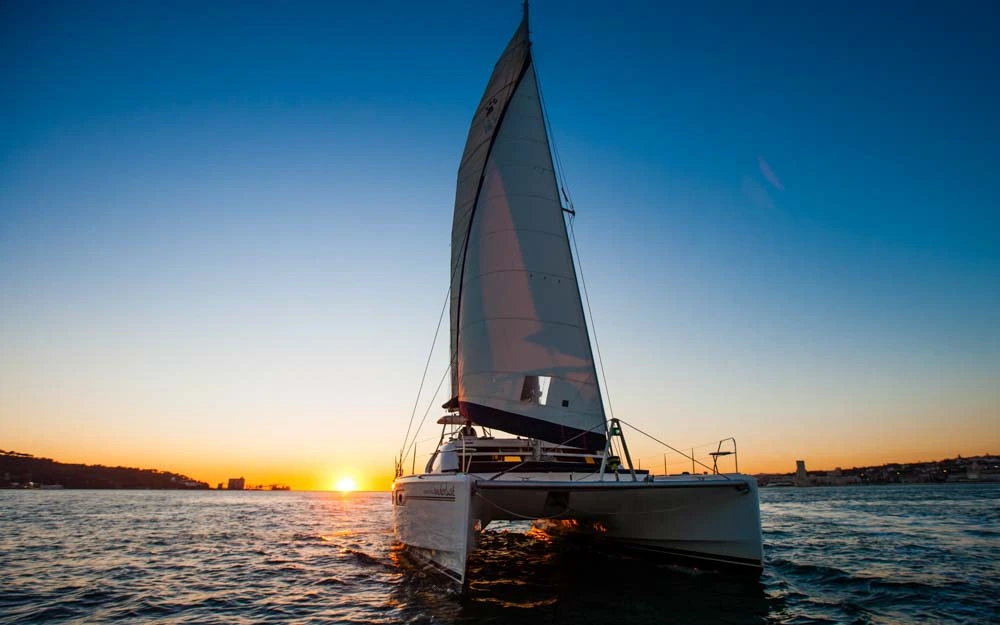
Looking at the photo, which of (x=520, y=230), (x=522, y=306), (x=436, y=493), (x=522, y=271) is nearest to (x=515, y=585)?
(x=436, y=493)

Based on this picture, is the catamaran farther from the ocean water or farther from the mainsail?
the ocean water

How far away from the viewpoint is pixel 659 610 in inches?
284

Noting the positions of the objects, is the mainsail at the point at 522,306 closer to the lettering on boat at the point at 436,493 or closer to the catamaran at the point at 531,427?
the catamaran at the point at 531,427

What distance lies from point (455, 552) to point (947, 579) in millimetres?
8146

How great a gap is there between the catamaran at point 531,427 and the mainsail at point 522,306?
3 centimetres

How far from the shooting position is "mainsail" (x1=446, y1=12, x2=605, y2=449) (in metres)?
10.2

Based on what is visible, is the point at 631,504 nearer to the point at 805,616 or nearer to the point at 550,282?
the point at 805,616

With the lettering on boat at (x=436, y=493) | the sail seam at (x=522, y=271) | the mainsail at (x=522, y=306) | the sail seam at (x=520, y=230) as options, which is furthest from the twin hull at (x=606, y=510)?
the sail seam at (x=520, y=230)

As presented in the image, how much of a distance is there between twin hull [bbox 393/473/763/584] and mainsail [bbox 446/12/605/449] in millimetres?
1235

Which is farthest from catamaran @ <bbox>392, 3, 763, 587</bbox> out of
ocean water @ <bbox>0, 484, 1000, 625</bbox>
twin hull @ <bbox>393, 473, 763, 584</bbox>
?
ocean water @ <bbox>0, 484, 1000, 625</bbox>

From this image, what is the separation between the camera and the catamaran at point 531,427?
821 cm

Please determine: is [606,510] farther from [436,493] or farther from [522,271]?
[522,271]

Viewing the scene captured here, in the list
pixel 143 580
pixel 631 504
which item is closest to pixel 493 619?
pixel 631 504

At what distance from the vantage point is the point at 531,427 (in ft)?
32.6
